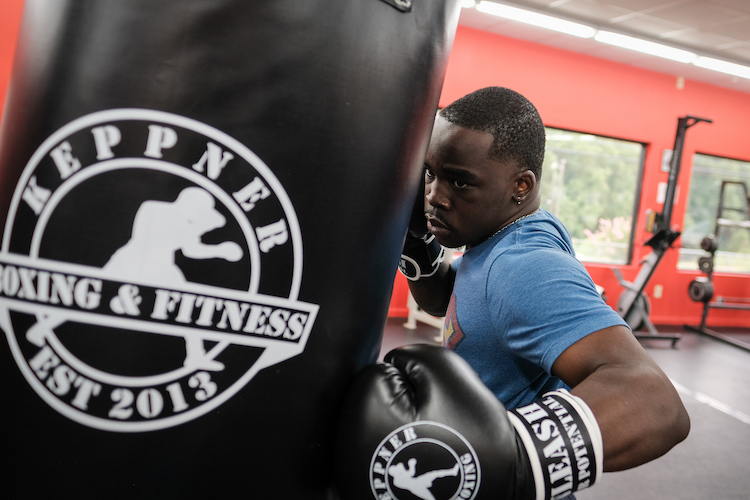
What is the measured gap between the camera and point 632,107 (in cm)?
615

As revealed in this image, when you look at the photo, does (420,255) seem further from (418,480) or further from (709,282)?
(709,282)

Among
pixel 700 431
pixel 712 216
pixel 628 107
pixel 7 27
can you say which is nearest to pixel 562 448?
pixel 700 431

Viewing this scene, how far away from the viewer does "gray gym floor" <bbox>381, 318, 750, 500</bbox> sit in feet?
8.82

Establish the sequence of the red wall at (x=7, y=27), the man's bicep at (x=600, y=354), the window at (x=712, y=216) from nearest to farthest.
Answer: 1. the man's bicep at (x=600, y=354)
2. the red wall at (x=7, y=27)
3. the window at (x=712, y=216)

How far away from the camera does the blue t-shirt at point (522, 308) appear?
2.32 feet

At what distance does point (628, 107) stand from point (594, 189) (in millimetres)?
928

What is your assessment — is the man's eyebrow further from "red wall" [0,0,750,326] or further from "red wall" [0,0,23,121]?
"red wall" [0,0,750,326]

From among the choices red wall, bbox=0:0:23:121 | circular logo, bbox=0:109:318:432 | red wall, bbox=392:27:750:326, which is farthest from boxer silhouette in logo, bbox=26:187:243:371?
red wall, bbox=392:27:750:326

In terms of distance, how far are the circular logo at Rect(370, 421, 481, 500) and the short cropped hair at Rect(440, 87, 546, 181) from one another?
50cm

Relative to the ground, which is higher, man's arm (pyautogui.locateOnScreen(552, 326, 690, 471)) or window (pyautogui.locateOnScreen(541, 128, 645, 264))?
window (pyautogui.locateOnScreen(541, 128, 645, 264))

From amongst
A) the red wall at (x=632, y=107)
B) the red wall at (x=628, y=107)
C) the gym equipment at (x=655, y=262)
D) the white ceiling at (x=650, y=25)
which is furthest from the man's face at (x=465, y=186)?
the gym equipment at (x=655, y=262)

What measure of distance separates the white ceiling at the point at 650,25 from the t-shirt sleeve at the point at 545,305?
433 cm

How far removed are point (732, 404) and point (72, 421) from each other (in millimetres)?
4560

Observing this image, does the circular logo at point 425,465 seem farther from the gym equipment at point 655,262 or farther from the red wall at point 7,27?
the gym equipment at point 655,262
